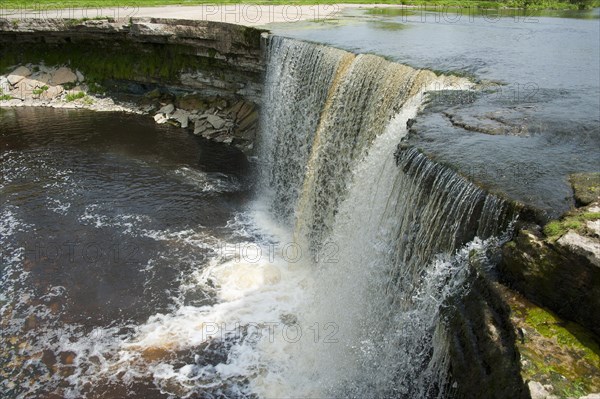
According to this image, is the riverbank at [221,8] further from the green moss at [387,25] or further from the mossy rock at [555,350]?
the mossy rock at [555,350]

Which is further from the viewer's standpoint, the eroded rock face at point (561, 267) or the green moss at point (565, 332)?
the eroded rock face at point (561, 267)

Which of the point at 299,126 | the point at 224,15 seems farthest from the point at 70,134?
the point at 299,126

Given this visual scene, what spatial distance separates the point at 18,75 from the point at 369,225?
23127 millimetres

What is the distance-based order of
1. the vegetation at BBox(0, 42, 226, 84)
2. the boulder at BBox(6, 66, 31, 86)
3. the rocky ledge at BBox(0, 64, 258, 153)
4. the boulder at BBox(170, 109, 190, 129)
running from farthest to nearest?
1. the boulder at BBox(6, 66, 31, 86)
2. the vegetation at BBox(0, 42, 226, 84)
3. the boulder at BBox(170, 109, 190, 129)
4. the rocky ledge at BBox(0, 64, 258, 153)

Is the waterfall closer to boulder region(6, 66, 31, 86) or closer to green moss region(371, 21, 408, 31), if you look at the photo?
green moss region(371, 21, 408, 31)

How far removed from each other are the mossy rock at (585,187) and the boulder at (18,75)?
1027 inches

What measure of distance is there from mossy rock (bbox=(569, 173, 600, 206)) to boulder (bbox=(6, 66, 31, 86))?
26.1 meters

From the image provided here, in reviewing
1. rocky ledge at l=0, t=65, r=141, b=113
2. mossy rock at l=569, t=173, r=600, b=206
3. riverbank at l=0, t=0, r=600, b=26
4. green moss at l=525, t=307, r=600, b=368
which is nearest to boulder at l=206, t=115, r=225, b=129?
riverbank at l=0, t=0, r=600, b=26

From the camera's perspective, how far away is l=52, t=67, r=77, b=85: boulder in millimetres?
25453

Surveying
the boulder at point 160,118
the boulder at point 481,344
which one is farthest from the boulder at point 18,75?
the boulder at point 481,344

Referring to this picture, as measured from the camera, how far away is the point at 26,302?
430 inches

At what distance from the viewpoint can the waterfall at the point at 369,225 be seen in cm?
701

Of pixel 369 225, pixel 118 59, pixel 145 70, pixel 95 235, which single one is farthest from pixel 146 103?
pixel 369 225

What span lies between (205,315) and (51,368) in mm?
3075
